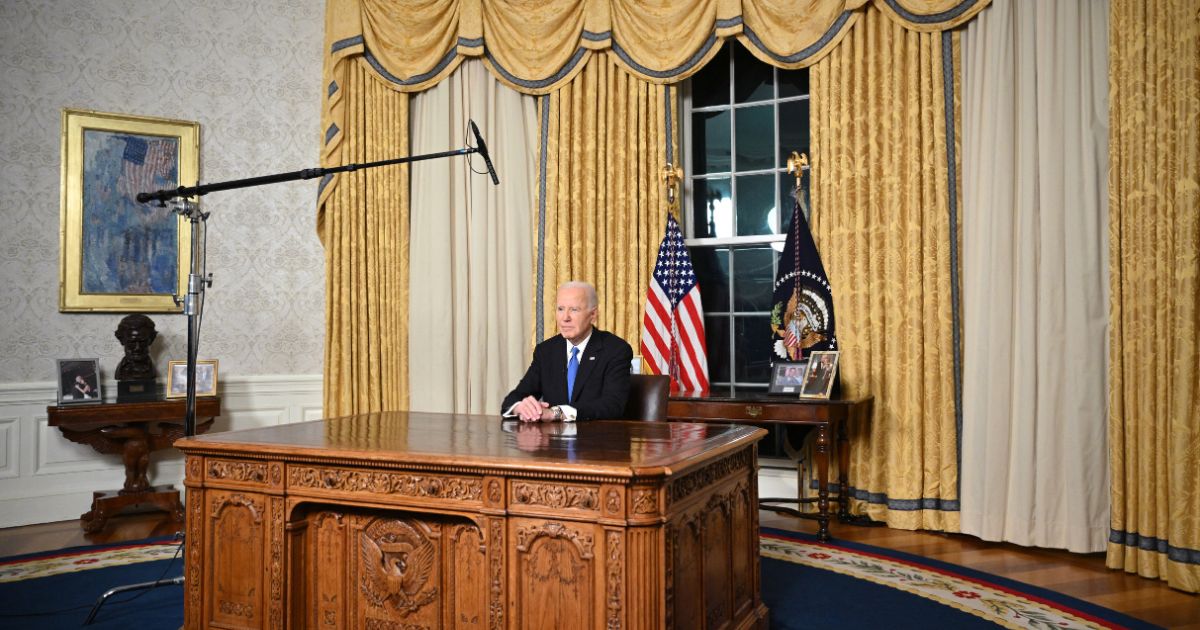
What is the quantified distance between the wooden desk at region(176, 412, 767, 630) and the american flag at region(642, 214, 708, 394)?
2.05 metres

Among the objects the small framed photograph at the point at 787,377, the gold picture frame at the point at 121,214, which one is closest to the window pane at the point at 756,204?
the small framed photograph at the point at 787,377

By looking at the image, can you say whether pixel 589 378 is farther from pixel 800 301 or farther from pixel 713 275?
pixel 713 275

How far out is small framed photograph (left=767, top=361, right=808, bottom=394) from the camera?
480 centimetres

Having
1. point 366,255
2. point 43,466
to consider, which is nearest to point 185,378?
point 43,466

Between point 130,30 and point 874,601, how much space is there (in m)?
5.68

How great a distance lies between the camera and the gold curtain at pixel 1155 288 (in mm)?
3531

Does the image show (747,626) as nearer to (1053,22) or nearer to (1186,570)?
(1186,570)

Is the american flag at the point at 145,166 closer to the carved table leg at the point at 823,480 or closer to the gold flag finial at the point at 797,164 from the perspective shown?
the gold flag finial at the point at 797,164

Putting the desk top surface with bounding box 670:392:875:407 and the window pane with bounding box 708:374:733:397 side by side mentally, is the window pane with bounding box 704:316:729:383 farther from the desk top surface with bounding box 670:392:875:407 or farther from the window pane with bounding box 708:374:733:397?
the desk top surface with bounding box 670:392:875:407

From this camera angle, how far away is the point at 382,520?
8.92 ft

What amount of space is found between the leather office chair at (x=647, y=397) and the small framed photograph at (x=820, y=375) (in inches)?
51.8

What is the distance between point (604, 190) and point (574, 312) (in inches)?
82.6

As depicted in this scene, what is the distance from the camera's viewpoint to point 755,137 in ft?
18.1

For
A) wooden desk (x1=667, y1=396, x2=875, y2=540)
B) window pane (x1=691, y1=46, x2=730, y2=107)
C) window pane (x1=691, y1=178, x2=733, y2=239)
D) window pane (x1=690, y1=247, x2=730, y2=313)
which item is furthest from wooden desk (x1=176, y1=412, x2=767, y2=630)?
window pane (x1=691, y1=46, x2=730, y2=107)
